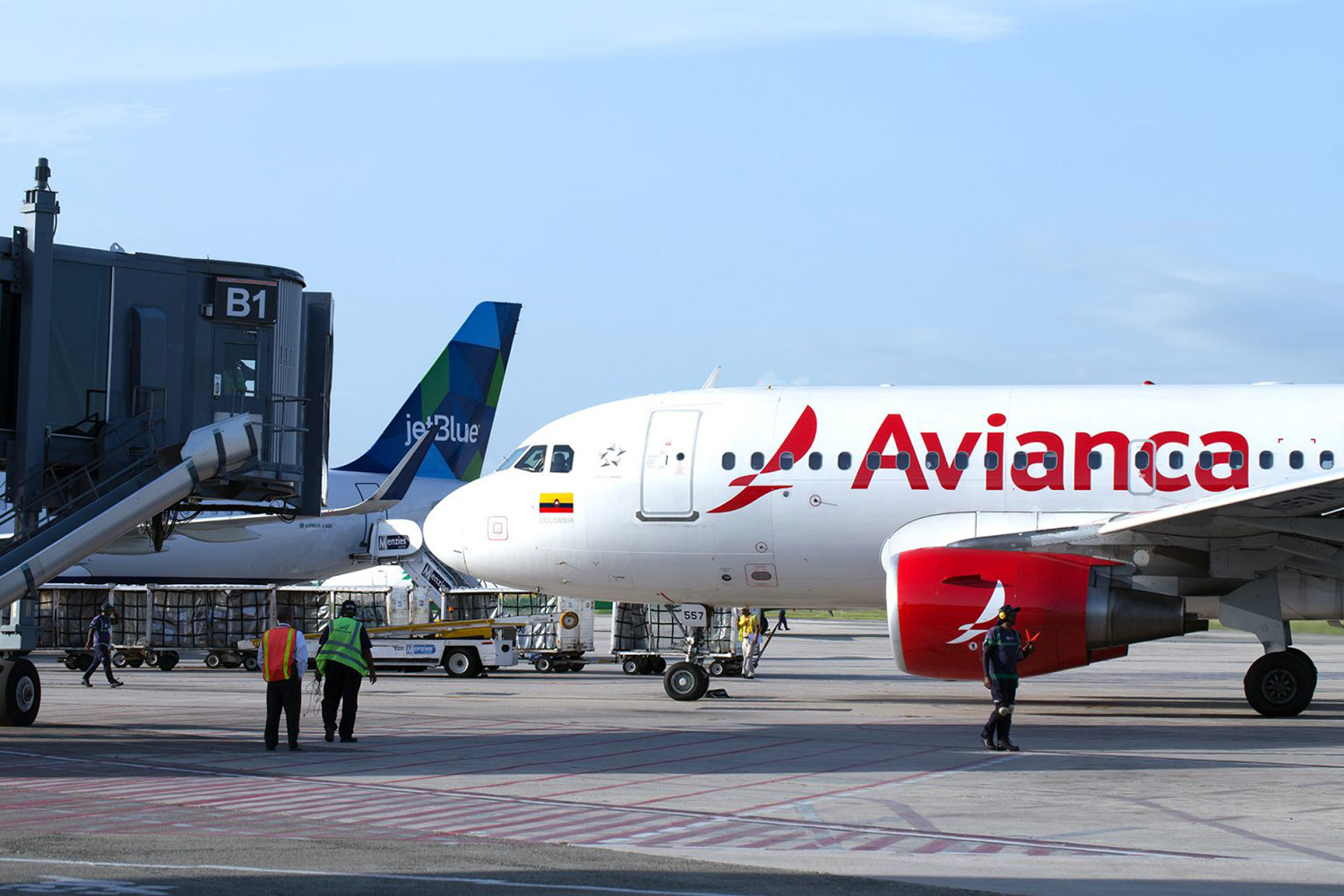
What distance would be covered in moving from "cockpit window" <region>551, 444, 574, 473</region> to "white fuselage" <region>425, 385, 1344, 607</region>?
0.28 ft

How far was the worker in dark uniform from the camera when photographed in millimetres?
15508

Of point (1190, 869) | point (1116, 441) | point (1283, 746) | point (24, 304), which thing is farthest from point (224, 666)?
point (1190, 869)

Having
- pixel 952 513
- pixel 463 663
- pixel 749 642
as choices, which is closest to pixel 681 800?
pixel 952 513

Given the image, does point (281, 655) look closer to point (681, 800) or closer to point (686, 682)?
point (681, 800)

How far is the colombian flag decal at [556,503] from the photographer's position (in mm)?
21781

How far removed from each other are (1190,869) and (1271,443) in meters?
12.2

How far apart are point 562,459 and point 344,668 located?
6.60m

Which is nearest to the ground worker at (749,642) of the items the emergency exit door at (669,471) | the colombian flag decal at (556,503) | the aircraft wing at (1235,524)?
the colombian flag decal at (556,503)

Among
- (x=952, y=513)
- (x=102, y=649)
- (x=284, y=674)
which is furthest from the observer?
(x=102, y=649)

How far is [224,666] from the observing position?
118 feet

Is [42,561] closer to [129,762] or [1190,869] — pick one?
[129,762]

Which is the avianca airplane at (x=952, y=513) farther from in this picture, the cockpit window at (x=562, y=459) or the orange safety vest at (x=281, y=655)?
the orange safety vest at (x=281, y=655)

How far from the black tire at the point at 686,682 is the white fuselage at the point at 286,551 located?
85.3ft

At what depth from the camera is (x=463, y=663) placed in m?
31.5
